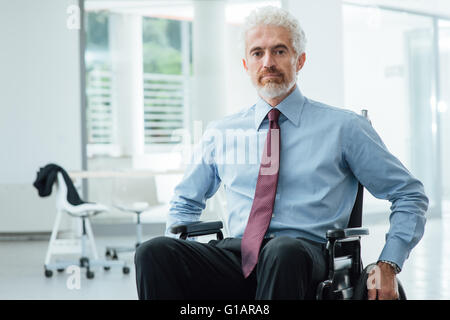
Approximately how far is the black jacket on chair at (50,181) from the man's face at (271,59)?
2888 mm

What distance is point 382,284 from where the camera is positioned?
1638 millimetres

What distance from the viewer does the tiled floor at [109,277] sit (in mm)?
3698

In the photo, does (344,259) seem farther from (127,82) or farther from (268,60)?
(127,82)

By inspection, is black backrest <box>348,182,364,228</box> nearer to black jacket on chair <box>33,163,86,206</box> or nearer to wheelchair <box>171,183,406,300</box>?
wheelchair <box>171,183,406,300</box>

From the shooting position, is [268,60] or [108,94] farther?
[108,94]

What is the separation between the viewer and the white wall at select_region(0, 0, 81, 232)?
6.52m

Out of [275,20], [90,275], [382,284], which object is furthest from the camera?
[90,275]

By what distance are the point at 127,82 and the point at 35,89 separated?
0.90 meters

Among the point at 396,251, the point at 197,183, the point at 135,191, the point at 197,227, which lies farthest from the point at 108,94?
the point at 396,251

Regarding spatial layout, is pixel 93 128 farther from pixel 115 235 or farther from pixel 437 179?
pixel 437 179

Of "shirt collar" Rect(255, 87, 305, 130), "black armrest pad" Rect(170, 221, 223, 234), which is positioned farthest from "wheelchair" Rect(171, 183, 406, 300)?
"shirt collar" Rect(255, 87, 305, 130)

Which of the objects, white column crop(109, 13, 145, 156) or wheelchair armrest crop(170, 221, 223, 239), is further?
white column crop(109, 13, 145, 156)

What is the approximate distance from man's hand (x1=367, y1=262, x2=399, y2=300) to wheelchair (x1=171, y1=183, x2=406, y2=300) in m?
0.02

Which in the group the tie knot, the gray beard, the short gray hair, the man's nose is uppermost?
the short gray hair
